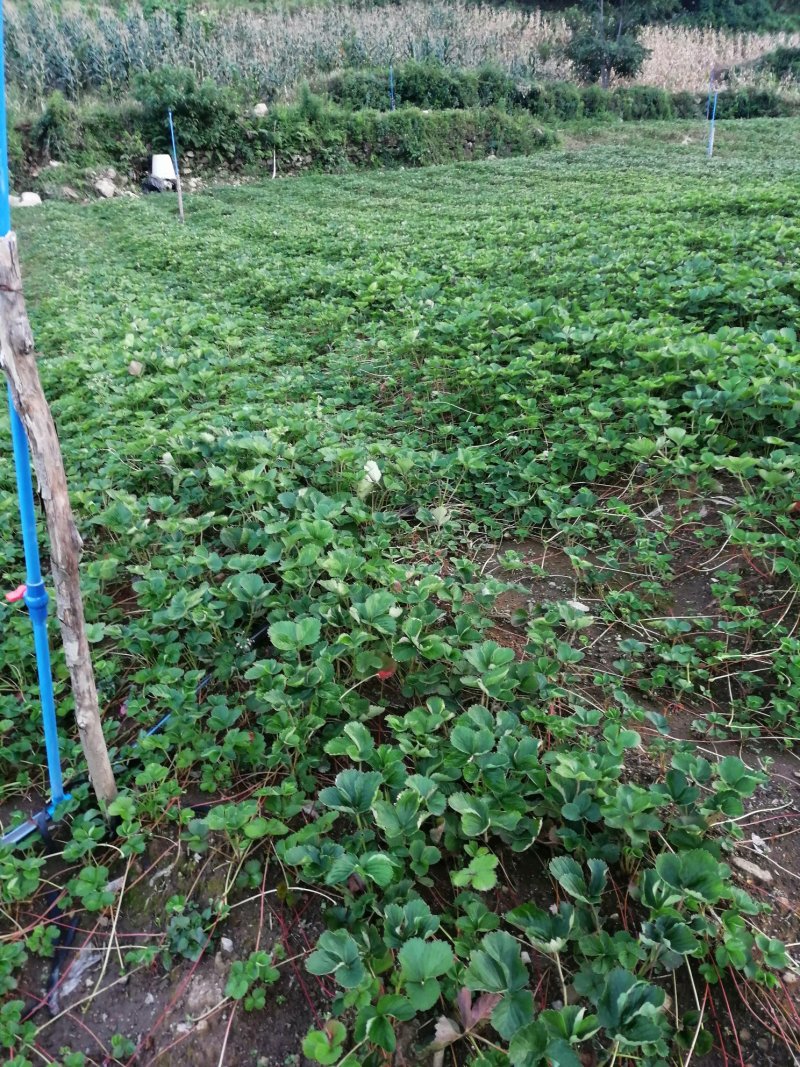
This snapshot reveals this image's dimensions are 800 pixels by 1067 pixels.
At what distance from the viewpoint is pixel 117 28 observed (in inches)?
754

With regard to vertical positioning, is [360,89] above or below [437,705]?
above

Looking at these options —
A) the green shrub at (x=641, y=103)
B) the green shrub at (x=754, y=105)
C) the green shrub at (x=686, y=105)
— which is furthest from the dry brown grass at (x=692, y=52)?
the green shrub at (x=754, y=105)

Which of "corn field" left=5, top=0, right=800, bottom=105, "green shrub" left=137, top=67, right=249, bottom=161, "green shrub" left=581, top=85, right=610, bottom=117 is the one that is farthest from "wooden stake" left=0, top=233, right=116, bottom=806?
"green shrub" left=581, top=85, right=610, bottom=117

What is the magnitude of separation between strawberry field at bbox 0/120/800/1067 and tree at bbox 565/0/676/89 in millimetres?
25398

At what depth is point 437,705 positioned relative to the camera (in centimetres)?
177

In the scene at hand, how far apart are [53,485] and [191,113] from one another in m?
19.0

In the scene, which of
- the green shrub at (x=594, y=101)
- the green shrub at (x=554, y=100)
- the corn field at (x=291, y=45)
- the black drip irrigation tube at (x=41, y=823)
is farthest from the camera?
the green shrub at (x=594, y=101)

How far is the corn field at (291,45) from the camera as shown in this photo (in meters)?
18.5

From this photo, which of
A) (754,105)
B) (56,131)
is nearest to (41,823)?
(56,131)

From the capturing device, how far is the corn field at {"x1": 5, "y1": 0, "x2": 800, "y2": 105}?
18.5 meters

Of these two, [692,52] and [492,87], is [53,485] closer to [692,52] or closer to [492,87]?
[492,87]

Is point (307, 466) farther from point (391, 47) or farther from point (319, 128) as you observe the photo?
point (391, 47)

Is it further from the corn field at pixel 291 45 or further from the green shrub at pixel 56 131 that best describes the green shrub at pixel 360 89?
the green shrub at pixel 56 131

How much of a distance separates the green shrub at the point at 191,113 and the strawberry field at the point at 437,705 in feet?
51.0
